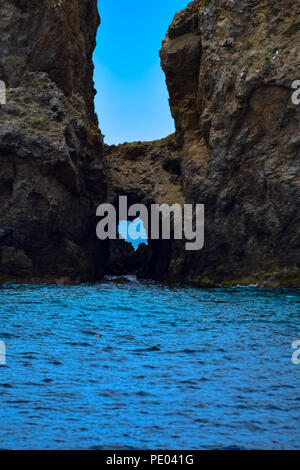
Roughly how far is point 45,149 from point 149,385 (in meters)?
39.8

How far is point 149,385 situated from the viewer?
420 inches

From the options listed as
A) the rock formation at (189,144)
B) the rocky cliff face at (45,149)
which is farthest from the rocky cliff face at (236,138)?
the rocky cliff face at (45,149)

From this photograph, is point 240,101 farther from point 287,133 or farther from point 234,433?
point 234,433

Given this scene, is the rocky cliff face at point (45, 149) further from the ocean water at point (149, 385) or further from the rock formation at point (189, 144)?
the ocean water at point (149, 385)

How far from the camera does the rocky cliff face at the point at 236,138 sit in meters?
44.3

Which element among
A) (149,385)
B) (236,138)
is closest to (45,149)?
(236,138)

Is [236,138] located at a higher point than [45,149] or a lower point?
higher

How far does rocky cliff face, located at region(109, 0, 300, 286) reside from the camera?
145 feet

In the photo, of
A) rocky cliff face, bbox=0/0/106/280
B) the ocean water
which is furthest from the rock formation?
the ocean water

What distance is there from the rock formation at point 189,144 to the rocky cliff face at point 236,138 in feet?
0.36

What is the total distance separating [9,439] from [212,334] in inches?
402

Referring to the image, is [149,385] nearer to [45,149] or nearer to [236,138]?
[45,149]

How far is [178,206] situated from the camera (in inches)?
2152

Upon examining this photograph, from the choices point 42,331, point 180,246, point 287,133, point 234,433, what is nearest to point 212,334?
point 42,331
